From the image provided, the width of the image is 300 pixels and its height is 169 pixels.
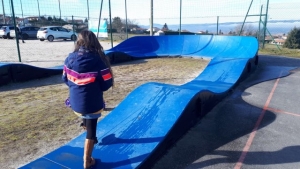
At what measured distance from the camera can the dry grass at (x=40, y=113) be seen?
3.97m

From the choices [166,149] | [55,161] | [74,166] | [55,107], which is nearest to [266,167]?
[166,149]

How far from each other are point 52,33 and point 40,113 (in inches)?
894

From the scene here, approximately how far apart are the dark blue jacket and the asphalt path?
1.72 m

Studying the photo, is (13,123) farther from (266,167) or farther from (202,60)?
(202,60)

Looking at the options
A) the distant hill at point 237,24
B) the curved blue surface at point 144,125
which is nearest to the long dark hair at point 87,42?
the curved blue surface at point 144,125

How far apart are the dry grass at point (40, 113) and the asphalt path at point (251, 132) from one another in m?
2.21

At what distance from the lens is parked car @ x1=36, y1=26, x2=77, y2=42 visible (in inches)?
998

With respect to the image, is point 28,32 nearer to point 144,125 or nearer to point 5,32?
point 5,32

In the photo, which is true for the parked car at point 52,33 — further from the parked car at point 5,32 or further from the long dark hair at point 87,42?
the long dark hair at point 87,42

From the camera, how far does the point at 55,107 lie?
582cm

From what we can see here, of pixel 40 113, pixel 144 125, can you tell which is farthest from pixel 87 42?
pixel 40 113

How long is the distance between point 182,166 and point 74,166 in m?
1.49

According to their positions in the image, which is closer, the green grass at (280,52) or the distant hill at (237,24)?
the green grass at (280,52)

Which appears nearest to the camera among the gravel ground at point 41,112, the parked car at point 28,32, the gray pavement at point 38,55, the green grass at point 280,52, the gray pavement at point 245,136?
the gray pavement at point 245,136
